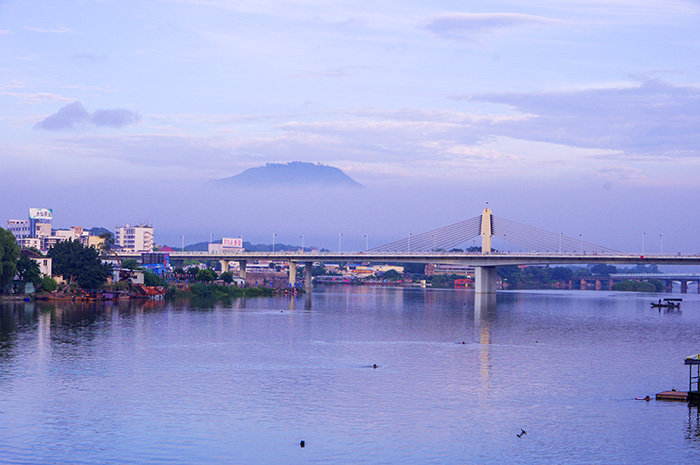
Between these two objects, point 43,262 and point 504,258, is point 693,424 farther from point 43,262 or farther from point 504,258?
point 504,258

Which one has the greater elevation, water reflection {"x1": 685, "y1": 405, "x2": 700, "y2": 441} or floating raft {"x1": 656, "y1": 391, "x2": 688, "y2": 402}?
floating raft {"x1": 656, "y1": 391, "x2": 688, "y2": 402}

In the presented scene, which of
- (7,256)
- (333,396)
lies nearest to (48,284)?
(7,256)

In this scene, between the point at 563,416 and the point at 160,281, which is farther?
the point at 160,281

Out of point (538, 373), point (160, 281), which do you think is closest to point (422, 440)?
point (538, 373)

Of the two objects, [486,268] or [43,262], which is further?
[486,268]

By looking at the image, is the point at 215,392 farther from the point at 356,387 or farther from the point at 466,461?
the point at 466,461

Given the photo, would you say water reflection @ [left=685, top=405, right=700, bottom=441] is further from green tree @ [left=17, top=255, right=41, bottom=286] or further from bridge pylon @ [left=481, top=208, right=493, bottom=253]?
bridge pylon @ [left=481, top=208, right=493, bottom=253]

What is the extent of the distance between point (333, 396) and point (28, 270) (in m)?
77.8

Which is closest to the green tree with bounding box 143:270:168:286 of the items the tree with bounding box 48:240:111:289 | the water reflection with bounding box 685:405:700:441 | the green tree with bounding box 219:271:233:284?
the tree with bounding box 48:240:111:289

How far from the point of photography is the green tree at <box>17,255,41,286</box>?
10606 centimetres

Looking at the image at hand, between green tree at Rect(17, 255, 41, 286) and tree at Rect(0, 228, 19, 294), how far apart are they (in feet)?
23.2

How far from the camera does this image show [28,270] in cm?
10700

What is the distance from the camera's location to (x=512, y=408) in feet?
127

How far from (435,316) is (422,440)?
70721mm
